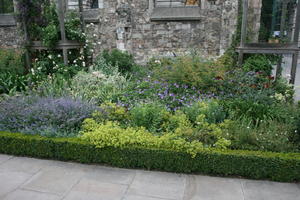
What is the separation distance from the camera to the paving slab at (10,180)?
2.81 m

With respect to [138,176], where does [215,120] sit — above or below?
above

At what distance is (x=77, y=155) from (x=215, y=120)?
2298 mm

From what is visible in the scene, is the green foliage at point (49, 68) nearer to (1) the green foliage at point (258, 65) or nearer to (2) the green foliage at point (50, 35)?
(2) the green foliage at point (50, 35)

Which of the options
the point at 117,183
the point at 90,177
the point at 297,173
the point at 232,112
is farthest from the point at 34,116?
the point at 297,173

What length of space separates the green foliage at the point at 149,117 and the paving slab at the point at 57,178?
106cm

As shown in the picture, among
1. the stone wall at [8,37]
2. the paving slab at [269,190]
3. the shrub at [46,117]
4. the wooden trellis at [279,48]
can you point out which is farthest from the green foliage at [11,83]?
the stone wall at [8,37]

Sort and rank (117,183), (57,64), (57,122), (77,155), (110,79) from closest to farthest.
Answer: (117,183) → (77,155) → (57,122) → (110,79) → (57,64)

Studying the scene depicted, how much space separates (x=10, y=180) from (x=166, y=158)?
2.06 metres

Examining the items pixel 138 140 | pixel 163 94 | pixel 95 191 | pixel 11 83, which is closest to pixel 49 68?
pixel 11 83

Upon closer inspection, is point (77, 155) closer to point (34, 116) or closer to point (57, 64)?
point (34, 116)

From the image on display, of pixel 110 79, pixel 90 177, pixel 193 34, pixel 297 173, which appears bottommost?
A: pixel 90 177

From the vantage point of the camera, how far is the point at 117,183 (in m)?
2.94

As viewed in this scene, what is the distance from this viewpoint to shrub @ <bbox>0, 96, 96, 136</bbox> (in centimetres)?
378

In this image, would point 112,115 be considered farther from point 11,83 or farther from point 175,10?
point 175,10
